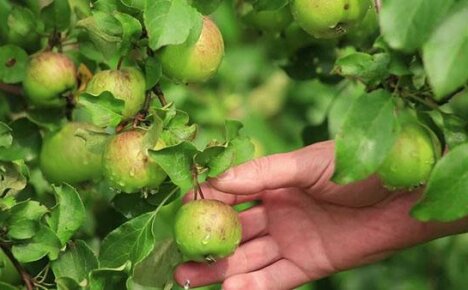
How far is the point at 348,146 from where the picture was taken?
1.37m

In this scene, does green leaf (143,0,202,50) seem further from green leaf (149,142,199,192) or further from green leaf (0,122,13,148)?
green leaf (0,122,13,148)

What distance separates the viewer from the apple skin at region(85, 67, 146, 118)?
61.3 inches

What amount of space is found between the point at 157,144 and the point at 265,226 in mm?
490

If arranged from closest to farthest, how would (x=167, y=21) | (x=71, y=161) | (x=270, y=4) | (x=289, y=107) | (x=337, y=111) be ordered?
(x=167, y=21), (x=270, y=4), (x=71, y=161), (x=337, y=111), (x=289, y=107)

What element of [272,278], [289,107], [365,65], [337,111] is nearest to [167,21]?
[365,65]

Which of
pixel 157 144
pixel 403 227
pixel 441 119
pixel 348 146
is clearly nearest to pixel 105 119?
pixel 157 144

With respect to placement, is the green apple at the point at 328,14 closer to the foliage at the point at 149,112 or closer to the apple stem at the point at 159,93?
the foliage at the point at 149,112

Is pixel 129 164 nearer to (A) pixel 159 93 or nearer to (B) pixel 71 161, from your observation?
(A) pixel 159 93

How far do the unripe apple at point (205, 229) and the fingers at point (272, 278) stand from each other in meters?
0.25

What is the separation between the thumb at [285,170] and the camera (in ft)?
5.65

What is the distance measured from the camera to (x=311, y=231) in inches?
76.8

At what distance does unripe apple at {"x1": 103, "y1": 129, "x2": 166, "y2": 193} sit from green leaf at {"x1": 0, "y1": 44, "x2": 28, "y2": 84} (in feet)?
1.16

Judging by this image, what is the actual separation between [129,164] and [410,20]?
0.50 m

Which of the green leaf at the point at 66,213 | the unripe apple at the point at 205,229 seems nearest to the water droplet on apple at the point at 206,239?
the unripe apple at the point at 205,229
